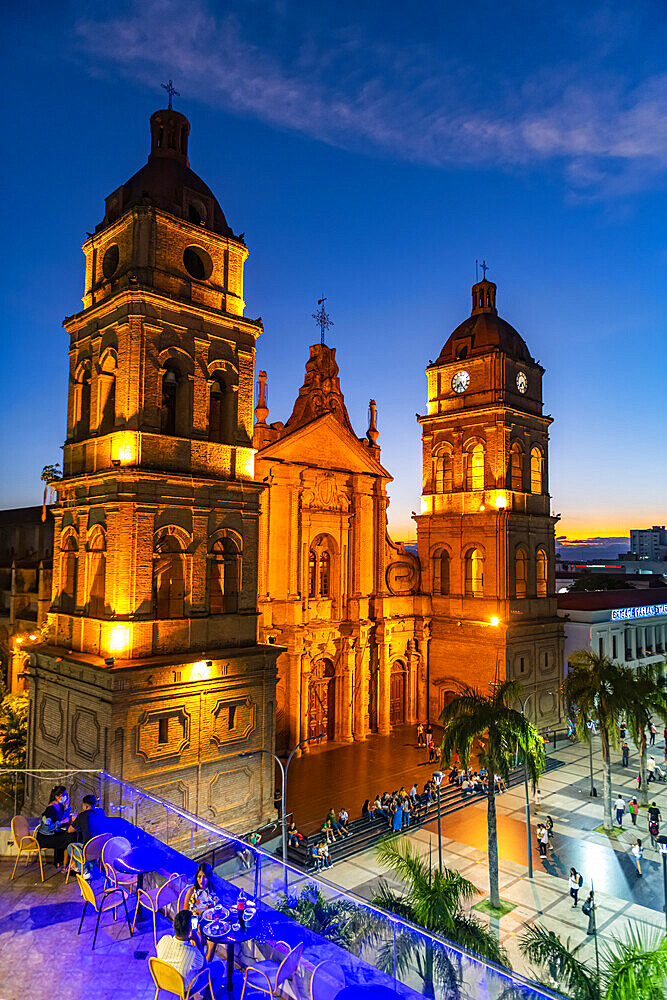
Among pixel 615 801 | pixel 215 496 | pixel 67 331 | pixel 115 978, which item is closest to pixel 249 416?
pixel 215 496

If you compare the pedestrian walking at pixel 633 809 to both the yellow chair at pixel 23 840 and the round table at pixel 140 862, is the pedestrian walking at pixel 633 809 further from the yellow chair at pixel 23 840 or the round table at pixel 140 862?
the yellow chair at pixel 23 840

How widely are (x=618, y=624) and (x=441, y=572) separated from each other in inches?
643

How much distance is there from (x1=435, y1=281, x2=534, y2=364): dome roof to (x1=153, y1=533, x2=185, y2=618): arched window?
26108mm

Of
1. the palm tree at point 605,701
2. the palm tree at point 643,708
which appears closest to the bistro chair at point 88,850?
the palm tree at point 605,701

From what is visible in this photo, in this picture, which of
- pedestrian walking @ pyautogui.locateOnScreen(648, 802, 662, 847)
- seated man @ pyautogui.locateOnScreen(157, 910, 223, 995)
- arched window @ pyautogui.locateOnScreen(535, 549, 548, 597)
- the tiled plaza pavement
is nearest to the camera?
seated man @ pyautogui.locateOnScreen(157, 910, 223, 995)

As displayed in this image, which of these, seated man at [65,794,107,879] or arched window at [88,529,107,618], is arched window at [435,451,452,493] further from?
seated man at [65,794,107,879]

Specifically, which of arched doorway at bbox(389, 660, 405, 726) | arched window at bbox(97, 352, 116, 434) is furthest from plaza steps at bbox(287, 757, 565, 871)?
arched window at bbox(97, 352, 116, 434)

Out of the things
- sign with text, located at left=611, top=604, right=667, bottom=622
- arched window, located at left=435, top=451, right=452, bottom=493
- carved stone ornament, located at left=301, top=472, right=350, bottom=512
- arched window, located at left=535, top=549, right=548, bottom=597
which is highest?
arched window, located at left=435, top=451, right=452, bottom=493

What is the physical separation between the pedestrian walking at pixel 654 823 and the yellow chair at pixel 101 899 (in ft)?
79.3

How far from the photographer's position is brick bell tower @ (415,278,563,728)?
41750 millimetres

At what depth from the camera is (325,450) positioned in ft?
130

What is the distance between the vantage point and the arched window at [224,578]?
2644 cm

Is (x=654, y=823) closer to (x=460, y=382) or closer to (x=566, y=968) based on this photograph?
(x=566, y=968)

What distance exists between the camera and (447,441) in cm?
4519
